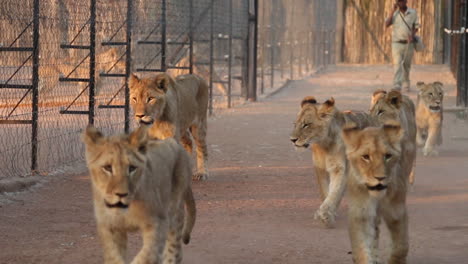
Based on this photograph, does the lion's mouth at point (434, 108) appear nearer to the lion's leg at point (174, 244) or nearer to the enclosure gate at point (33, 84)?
the enclosure gate at point (33, 84)

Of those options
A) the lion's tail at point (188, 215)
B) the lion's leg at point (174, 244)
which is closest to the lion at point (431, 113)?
the lion's tail at point (188, 215)

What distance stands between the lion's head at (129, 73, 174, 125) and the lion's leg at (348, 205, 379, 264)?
3380mm

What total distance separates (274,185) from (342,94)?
1183cm

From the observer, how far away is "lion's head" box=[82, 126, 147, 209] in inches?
178

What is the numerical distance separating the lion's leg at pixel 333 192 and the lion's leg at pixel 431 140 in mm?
4252

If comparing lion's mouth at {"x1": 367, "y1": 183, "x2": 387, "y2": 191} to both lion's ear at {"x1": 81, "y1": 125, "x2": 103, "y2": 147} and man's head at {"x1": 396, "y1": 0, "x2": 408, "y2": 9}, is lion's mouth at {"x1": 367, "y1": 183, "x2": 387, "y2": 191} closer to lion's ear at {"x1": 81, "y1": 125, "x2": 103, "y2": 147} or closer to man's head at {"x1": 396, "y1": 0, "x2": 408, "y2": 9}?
lion's ear at {"x1": 81, "y1": 125, "x2": 103, "y2": 147}

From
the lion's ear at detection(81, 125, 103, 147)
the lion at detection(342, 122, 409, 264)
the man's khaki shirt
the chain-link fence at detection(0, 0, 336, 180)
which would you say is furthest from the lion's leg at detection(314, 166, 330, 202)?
the man's khaki shirt

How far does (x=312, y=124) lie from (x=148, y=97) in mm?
1549

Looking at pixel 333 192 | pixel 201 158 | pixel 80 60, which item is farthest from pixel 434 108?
pixel 80 60

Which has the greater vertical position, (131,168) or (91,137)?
(91,137)

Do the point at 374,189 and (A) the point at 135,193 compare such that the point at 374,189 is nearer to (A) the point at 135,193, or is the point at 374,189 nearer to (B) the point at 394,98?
(A) the point at 135,193

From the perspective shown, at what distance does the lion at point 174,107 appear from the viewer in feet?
28.0

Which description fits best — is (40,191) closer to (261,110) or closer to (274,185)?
(274,185)

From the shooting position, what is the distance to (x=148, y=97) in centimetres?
853
